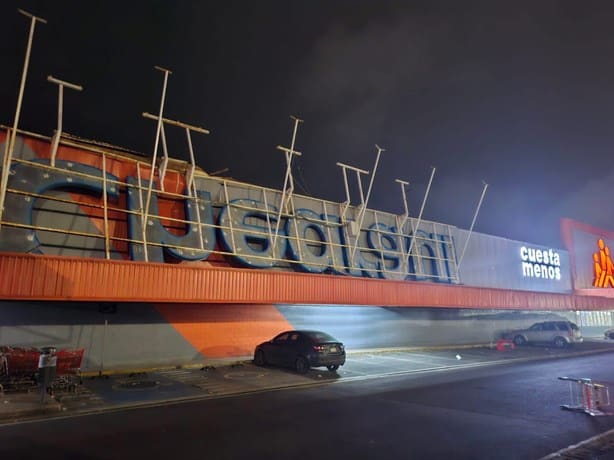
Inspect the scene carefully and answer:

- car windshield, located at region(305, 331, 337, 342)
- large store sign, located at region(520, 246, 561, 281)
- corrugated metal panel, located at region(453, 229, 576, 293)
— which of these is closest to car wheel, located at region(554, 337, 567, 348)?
corrugated metal panel, located at region(453, 229, 576, 293)

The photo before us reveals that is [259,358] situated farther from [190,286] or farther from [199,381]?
[190,286]

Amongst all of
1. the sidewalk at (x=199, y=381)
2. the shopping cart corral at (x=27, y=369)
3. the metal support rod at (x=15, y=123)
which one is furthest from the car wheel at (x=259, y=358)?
the metal support rod at (x=15, y=123)

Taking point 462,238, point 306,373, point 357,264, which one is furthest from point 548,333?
point 306,373

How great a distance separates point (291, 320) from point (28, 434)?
13023 mm

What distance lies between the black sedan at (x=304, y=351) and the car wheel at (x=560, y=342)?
18.1 m

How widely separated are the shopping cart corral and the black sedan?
6836 millimetres

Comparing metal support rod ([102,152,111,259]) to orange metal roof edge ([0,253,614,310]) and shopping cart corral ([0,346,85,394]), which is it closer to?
orange metal roof edge ([0,253,614,310])

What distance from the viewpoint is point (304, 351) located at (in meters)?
15.3

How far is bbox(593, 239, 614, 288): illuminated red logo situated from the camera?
39844 millimetres

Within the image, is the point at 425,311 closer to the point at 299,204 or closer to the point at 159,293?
the point at 299,204

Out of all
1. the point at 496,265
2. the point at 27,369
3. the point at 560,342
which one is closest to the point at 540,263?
the point at 496,265

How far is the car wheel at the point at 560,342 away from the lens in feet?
86.1

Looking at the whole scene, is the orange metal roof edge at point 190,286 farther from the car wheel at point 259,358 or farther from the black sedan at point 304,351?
the car wheel at point 259,358

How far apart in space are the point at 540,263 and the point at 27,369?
115 ft
